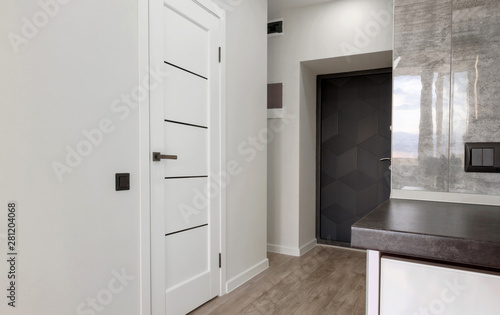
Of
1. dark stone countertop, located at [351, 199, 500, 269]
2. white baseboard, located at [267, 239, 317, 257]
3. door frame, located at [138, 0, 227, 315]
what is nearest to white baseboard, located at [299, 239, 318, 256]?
white baseboard, located at [267, 239, 317, 257]

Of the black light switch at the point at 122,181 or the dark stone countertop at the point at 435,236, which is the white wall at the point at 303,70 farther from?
the dark stone countertop at the point at 435,236

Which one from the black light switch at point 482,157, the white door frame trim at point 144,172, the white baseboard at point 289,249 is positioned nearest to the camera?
the black light switch at point 482,157

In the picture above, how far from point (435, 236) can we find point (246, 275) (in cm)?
242

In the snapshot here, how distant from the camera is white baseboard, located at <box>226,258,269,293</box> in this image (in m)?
2.61

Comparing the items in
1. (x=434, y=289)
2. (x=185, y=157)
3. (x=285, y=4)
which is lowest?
(x=434, y=289)

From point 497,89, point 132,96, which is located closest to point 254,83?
point 132,96

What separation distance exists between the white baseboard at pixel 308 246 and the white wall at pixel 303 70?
0.01m

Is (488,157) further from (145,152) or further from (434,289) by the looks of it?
(145,152)

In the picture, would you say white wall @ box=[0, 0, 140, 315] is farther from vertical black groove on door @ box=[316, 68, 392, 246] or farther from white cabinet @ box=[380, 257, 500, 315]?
vertical black groove on door @ box=[316, 68, 392, 246]

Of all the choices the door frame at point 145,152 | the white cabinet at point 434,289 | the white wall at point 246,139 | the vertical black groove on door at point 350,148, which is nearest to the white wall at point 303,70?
the vertical black groove on door at point 350,148

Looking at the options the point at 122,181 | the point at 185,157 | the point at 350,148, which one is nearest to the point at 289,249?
the point at 350,148

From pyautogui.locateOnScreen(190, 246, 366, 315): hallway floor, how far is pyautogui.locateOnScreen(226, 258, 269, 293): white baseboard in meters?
0.04

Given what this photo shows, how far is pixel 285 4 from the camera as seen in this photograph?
348 cm

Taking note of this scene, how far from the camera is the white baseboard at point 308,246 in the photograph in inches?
145
